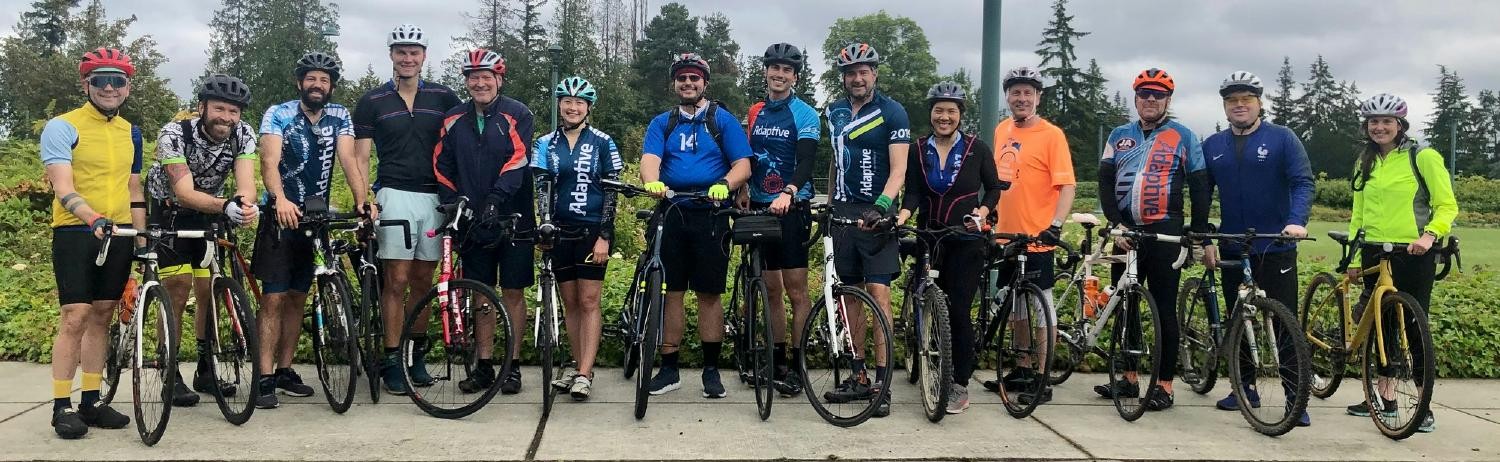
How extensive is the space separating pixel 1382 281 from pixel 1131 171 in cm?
133

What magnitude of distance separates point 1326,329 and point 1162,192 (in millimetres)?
1467

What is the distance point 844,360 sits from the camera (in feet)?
16.8

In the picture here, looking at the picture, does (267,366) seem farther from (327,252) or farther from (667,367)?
(667,367)

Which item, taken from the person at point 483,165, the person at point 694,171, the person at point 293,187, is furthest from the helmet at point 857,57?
the person at point 293,187

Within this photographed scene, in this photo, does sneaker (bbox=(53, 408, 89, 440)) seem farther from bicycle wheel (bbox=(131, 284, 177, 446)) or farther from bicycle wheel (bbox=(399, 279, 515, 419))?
bicycle wheel (bbox=(399, 279, 515, 419))

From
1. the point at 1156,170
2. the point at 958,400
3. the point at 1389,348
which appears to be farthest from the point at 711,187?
the point at 1389,348

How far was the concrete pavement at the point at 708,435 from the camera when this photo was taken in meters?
4.45

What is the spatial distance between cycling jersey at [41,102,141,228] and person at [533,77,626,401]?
76.1 inches

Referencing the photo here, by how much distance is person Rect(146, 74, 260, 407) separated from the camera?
5.06 metres

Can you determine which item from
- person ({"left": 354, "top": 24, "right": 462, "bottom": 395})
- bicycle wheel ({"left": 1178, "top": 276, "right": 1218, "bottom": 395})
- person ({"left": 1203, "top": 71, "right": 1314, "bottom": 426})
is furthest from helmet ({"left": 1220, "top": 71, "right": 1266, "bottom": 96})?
person ({"left": 354, "top": 24, "right": 462, "bottom": 395})

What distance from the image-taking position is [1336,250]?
17172 millimetres

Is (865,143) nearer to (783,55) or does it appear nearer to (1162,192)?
(783,55)

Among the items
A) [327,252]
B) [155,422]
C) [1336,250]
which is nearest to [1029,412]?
[327,252]

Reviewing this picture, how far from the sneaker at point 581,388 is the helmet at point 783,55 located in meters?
1.98
